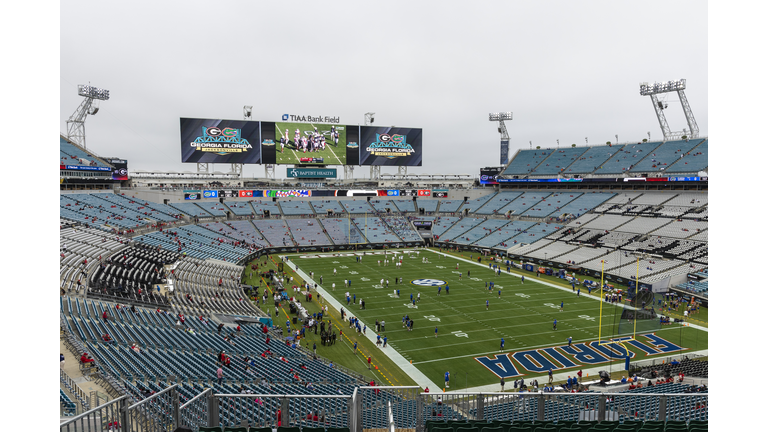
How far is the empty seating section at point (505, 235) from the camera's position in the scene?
51878mm

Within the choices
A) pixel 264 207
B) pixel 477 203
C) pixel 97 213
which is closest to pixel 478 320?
pixel 97 213

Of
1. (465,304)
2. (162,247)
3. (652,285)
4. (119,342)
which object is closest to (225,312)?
(119,342)

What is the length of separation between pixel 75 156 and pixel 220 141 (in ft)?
59.0

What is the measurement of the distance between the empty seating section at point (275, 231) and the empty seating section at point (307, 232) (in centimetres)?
91

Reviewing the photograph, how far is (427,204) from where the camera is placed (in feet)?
232

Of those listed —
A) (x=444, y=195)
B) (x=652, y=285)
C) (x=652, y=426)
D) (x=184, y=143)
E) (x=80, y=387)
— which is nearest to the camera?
(x=652, y=426)

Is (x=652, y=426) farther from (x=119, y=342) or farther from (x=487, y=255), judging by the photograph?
(x=487, y=255)

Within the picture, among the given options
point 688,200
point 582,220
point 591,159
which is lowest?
point 582,220

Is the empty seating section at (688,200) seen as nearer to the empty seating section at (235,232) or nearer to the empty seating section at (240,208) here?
the empty seating section at (235,232)

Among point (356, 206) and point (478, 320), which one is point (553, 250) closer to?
point (478, 320)

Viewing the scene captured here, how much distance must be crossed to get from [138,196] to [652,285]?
5860 cm

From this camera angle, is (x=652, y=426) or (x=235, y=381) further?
(x=235, y=381)

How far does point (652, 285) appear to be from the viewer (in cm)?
3188

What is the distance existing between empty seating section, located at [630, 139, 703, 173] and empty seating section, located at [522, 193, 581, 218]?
349 inches
